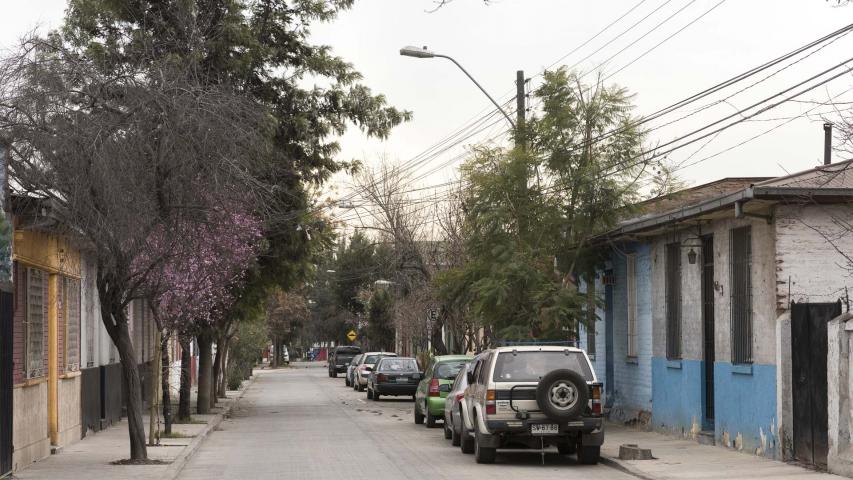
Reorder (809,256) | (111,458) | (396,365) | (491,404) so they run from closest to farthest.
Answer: (809,256)
(491,404)
(111,458)
(396,365)

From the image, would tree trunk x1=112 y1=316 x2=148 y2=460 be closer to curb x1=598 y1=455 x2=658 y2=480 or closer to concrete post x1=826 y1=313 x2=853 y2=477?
curb x1=598 y1=455 x2=658 y2=480

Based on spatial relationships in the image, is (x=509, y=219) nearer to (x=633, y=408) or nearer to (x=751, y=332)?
(x=633, y=408)

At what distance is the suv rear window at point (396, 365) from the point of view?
41781 millimetres

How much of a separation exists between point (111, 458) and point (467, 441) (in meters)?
5.77

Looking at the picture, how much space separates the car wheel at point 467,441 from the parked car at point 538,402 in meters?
0.90

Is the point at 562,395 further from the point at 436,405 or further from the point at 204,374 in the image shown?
the point at 204,374

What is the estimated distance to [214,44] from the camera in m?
26.3

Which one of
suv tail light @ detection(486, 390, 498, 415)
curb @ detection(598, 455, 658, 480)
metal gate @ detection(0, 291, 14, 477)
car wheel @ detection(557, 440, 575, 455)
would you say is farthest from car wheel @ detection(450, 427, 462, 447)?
metal gate @ detection(0, 291, 14, 477)

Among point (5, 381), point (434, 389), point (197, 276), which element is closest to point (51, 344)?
point (197, 276)

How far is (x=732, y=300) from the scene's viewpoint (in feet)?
63.4

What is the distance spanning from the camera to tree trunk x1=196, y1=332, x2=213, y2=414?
108 ft

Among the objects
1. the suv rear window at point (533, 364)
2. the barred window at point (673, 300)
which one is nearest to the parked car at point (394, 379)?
the barred window at point (673, 300)

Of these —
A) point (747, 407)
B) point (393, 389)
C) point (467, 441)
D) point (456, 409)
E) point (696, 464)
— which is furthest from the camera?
point (393, 389)

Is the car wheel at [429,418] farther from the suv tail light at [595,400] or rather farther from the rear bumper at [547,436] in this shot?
the suv tail light at [595,400]
